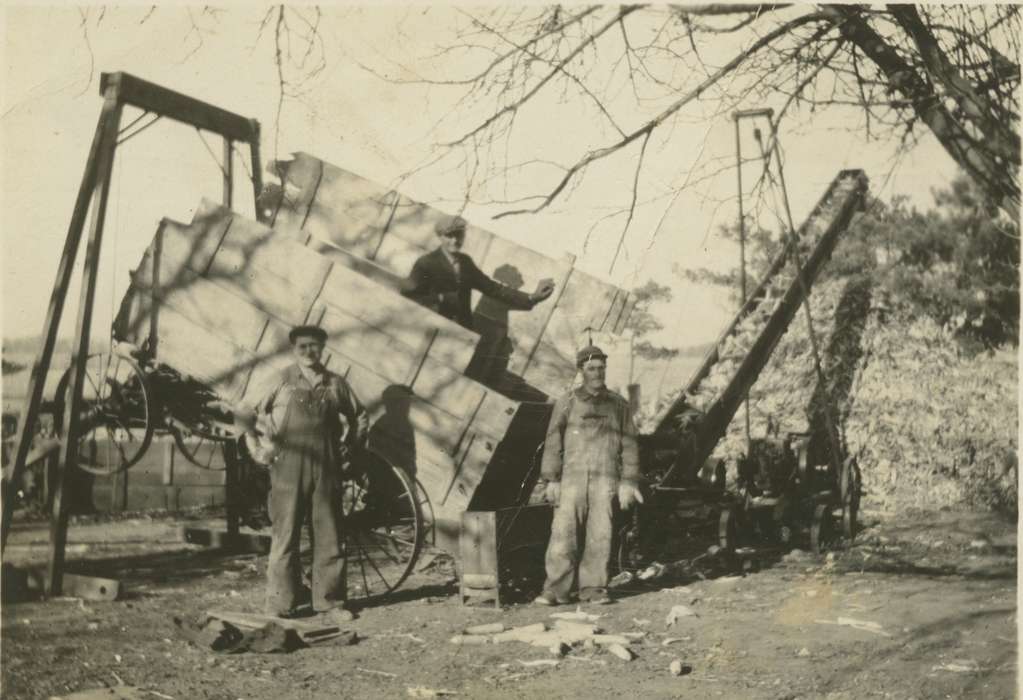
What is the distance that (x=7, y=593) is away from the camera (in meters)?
6.34

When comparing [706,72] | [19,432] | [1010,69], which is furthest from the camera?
[19,432]

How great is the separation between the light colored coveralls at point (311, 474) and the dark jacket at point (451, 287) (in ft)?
4.96

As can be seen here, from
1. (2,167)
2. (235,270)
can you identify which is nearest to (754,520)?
(235,270)

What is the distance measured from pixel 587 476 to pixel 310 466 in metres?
1.95

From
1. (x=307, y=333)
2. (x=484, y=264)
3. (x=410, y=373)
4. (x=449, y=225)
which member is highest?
(x=449, y=225)

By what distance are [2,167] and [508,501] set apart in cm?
412

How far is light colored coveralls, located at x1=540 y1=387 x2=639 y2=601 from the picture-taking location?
6.57 metres

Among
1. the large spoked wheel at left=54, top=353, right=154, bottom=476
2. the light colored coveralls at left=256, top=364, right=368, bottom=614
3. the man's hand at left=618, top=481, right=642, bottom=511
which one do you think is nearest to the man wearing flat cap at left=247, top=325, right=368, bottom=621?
the light colored coveralls at left=256, top=364, right=368, bottom=614

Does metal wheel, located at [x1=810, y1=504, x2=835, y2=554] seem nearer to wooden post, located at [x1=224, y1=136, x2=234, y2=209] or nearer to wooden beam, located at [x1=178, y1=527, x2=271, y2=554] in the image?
wooden beam, located at [x1=178, y1=527, x2=271, y2=554]

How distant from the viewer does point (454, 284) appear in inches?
299

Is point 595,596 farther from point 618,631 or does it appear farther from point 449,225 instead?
point 449,225

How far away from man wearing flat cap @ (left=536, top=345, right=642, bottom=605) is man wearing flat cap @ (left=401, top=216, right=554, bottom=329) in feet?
4.13

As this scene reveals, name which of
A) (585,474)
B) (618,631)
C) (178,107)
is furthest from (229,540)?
(618,631)

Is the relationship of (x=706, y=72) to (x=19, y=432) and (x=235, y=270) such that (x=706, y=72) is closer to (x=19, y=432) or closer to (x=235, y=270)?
(x=235, y=270)
